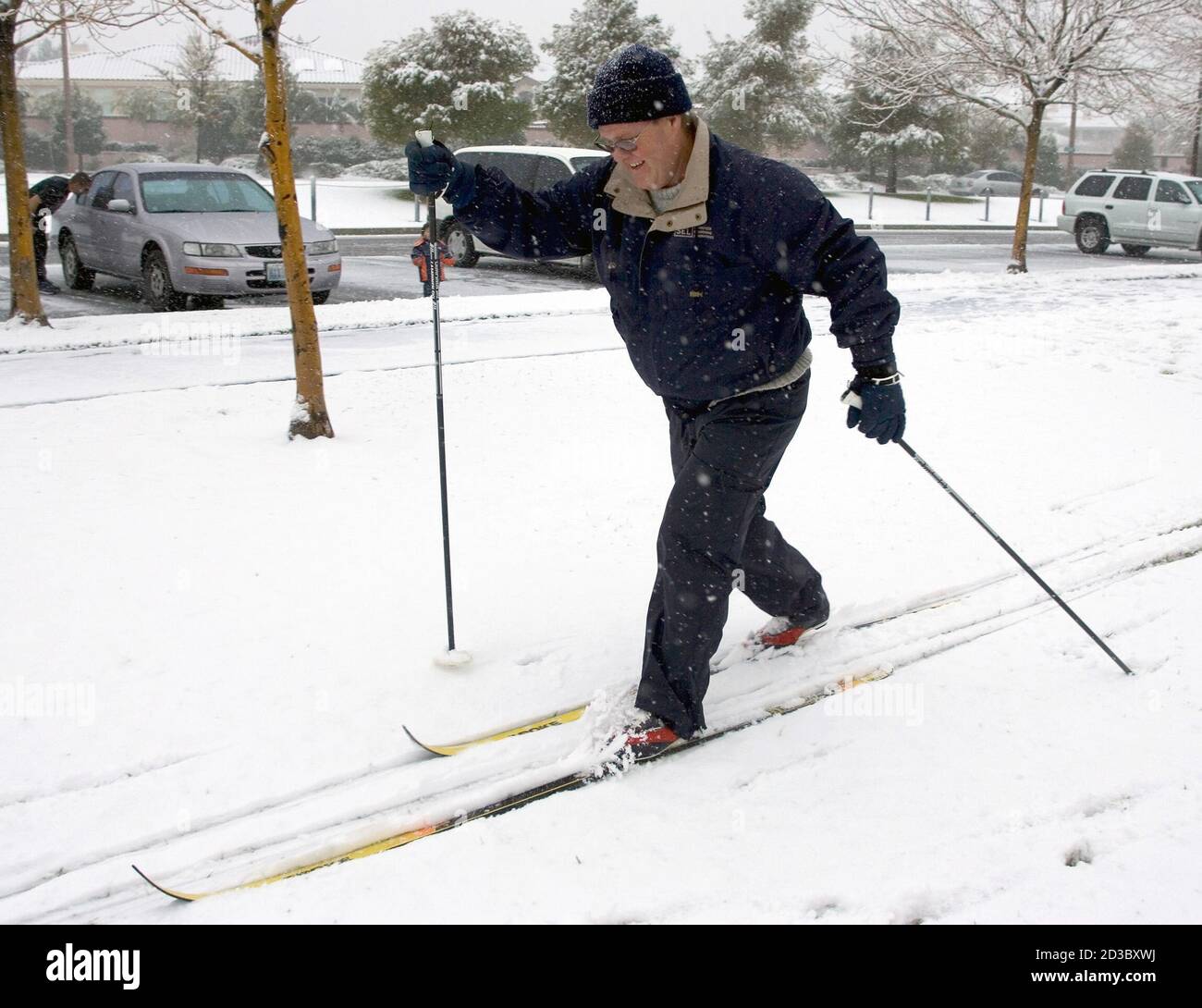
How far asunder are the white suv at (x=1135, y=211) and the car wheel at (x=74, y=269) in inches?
669

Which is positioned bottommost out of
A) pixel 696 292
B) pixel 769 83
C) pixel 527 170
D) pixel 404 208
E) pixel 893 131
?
pixel 696 292

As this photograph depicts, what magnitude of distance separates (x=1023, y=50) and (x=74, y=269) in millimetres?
12968

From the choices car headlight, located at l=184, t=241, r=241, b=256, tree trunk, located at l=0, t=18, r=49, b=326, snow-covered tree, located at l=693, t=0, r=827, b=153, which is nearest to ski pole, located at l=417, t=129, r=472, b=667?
tree trunk, located at l=0, t=18, r=49, b=326

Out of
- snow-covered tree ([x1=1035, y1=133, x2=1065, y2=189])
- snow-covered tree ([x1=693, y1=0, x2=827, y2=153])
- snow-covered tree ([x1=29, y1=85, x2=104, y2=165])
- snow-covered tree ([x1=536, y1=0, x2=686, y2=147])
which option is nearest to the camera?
snow-covered tree ([x1=536, y1=0, x2=686, y2=147])

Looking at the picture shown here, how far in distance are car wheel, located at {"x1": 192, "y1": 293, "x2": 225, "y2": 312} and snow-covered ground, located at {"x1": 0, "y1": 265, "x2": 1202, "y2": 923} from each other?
4359 mm

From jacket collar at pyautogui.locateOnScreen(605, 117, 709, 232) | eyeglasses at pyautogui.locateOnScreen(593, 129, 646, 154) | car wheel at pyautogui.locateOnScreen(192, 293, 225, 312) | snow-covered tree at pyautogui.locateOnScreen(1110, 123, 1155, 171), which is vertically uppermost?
snow-covered tree at pyautogui.locateOnScreen(1110, 123, 1155, 171)

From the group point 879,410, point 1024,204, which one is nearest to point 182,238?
point 879,410

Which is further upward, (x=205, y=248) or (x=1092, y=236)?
(x=205, y=248)

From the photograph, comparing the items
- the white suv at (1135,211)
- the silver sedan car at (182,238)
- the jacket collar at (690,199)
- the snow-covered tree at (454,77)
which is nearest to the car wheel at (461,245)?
the silver sedan car at (182,238)

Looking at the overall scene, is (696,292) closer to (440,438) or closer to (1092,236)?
(440,438)

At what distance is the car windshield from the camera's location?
1159cm

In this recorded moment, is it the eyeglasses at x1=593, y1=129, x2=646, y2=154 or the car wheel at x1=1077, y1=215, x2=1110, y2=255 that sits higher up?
the eyeglasses at x1=593, y1=129, x2=646, y2=154

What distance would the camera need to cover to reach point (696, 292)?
3.09 metres

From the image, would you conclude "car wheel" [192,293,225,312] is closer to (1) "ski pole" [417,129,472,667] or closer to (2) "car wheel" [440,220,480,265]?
(2) "car wheel" [440,220,480,265]
